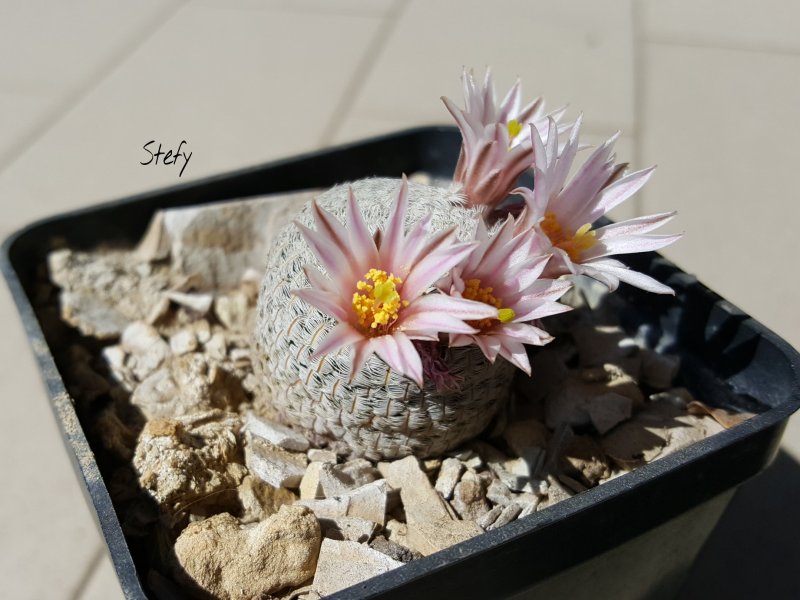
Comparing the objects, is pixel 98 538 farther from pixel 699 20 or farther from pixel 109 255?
pixel 699 20

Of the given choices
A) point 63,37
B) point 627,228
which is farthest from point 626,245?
point 63,37

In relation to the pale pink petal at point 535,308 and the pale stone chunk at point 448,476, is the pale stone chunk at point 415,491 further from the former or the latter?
the pale pink petal at point 535,308

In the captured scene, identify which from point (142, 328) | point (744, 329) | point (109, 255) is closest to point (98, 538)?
point (142, 328)

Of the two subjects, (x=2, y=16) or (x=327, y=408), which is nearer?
(x=327, y=408)

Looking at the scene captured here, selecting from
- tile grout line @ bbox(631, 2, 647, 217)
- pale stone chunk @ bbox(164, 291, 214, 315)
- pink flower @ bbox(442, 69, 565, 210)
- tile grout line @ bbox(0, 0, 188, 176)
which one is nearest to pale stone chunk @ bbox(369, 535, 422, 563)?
pink flower @ bbox(442, 69, 565, 210)

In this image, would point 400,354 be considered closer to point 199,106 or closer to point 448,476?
point 448,476

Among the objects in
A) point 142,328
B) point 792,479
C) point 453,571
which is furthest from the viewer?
point 792,479

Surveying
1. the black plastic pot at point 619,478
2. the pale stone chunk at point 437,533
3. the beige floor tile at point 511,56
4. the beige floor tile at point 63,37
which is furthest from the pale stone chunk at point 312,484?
the beige floor tile at point 63,37
